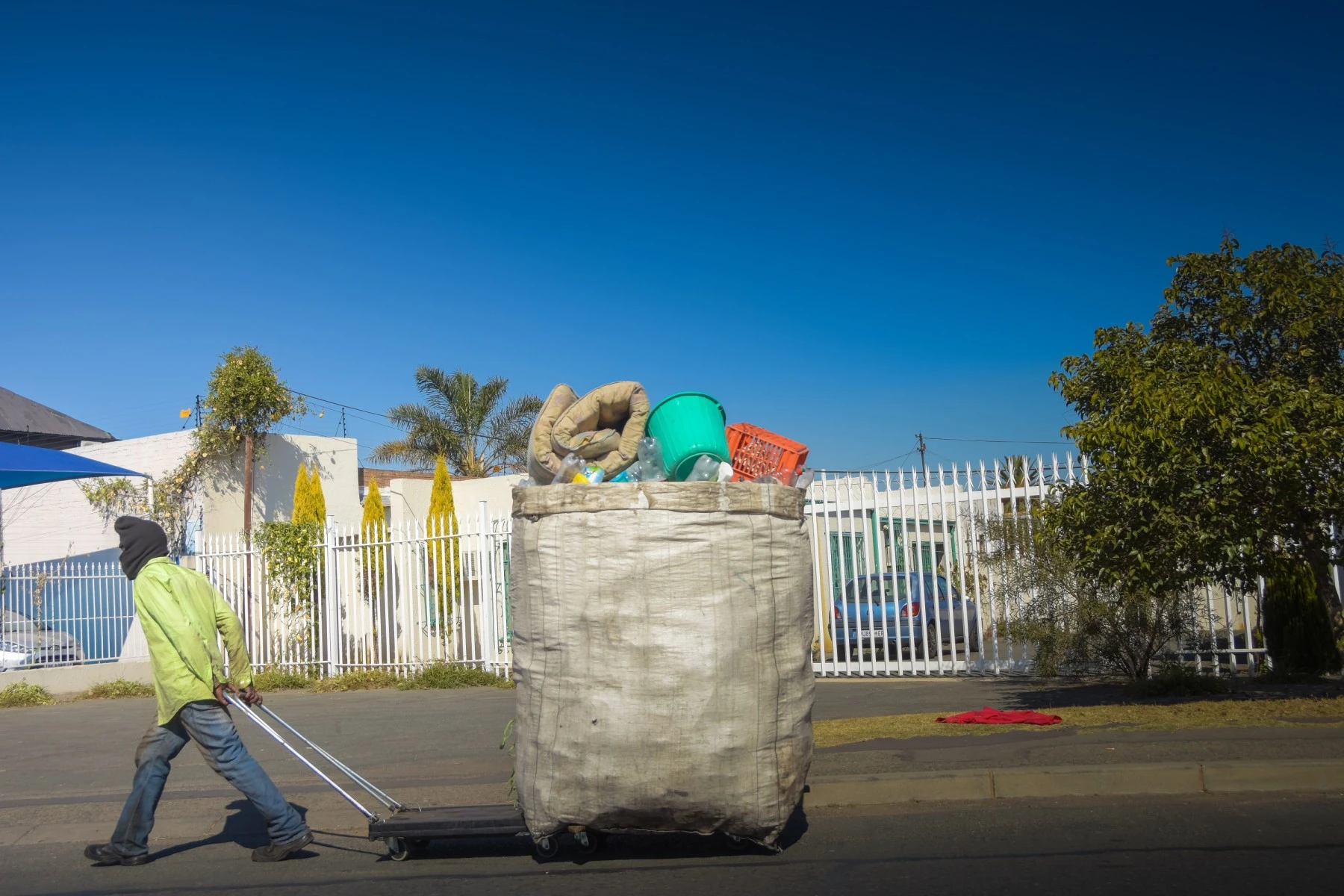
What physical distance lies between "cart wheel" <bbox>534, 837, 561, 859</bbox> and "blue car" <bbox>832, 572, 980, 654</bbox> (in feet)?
24.8

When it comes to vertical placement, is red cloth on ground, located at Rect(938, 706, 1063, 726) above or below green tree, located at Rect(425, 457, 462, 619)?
below

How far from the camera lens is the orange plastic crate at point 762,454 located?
20.8 ft

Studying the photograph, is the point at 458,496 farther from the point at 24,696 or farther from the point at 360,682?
the point at 24,696

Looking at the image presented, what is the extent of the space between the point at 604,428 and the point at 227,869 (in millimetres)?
2948

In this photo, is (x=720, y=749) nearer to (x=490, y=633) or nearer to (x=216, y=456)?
(x=490, y=633)

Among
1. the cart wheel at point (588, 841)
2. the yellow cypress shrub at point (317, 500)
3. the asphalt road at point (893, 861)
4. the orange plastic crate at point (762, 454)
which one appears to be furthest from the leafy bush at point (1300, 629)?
the yellow cypress shrub at point (317, 500)

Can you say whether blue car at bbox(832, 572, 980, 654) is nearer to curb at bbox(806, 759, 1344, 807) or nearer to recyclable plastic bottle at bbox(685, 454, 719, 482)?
curb at bbox(806, 759, 1344, 807)

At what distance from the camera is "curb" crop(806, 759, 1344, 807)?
19.7 feet

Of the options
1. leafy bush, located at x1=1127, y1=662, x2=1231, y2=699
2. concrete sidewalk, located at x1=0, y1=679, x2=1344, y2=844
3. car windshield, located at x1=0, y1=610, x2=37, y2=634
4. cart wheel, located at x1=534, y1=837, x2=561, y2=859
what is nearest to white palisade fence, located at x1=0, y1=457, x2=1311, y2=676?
car windshield, located at x1=0, y1=610, x2=37, y2=634

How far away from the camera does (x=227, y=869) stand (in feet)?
18.1

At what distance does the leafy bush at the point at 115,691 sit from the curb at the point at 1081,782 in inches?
477

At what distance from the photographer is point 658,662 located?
460 cm

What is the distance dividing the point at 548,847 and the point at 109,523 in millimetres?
17077

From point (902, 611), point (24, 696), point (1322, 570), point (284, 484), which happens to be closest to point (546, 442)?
point (1322, 570)
